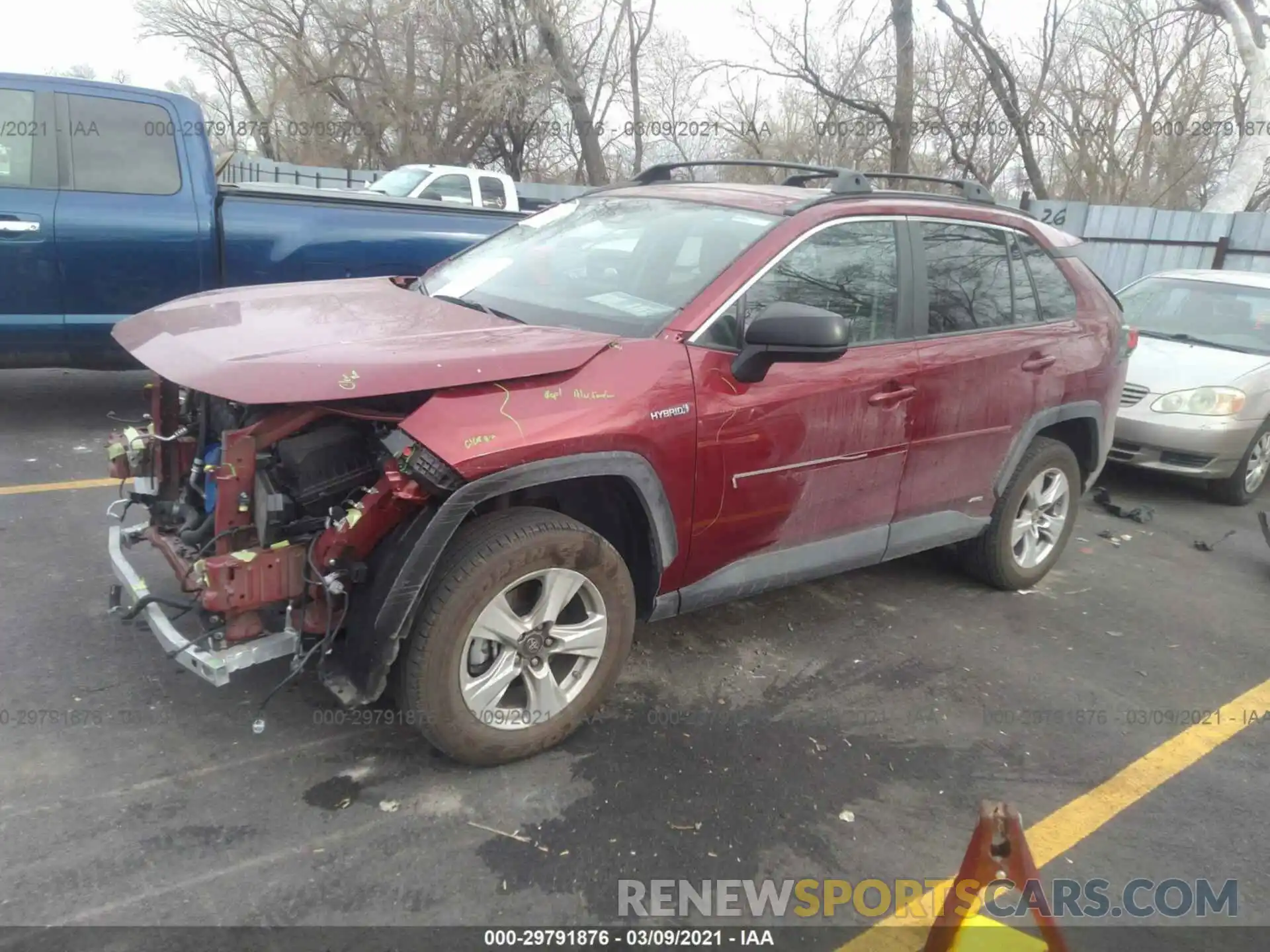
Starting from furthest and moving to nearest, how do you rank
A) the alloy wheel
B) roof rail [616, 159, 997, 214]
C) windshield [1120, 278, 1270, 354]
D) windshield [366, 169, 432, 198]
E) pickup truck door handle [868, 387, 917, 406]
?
windshield [366, 169, 432, 198] → windshield [1120, 278, 1270, 354] → roof rail [616, 159, 997, 214] → pickup truck door handle [868, 387, 917, 406] → the alloy wheel

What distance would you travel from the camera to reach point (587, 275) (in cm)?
380

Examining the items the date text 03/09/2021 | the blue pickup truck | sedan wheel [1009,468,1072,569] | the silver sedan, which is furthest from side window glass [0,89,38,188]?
the silver sedan

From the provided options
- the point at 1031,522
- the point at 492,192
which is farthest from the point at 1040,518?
the point at 492,192

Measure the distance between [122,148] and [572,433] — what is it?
477cm

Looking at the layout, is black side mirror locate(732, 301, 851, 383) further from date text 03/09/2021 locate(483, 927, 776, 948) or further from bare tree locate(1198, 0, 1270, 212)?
bare tree locate(1198, 0, 1270, 212)

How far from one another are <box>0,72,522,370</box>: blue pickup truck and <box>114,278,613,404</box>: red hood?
2744 millimetres

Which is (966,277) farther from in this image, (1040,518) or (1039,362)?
(1040,518)

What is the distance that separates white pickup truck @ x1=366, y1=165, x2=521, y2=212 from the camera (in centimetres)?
1237

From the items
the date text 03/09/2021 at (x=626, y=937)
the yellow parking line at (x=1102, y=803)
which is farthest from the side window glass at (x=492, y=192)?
the date text 03/09/2021 at (x=626, y=937)

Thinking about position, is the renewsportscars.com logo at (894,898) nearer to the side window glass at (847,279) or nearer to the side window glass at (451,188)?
the side window glass at (847,279)

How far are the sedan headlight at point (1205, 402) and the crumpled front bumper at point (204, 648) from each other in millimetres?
6320

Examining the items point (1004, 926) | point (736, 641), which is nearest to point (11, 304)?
point (736, 641)

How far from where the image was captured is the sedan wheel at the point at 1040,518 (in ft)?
15.8

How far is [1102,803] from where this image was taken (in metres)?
3.25
